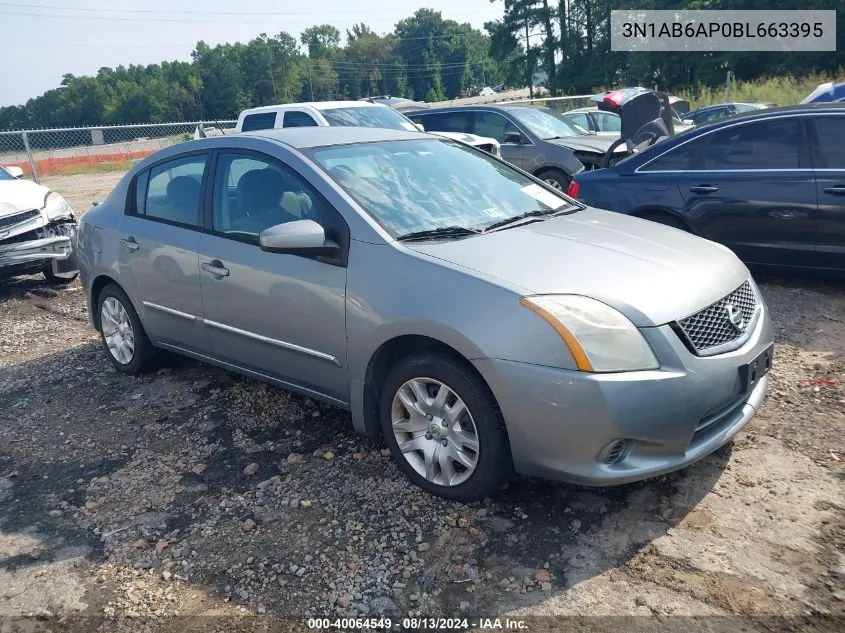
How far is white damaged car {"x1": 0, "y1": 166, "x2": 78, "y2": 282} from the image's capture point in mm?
7512

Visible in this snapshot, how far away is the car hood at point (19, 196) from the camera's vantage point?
7656 mm

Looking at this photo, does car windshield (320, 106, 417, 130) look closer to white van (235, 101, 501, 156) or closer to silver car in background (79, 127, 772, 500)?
white van (235, 101, 501, 156)

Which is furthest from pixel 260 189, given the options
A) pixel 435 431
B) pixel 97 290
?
pixel 97 290

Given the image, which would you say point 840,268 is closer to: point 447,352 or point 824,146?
point 824,146

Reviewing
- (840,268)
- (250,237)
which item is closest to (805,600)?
(250,237)

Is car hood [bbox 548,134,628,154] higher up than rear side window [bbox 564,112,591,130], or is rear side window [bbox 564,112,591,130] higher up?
rear side window [bbox 564,112,591,130]

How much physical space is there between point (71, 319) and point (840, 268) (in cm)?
712

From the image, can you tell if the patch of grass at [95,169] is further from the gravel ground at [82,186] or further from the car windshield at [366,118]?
the car windshield at [366,118]

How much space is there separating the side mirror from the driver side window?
0.65 ft

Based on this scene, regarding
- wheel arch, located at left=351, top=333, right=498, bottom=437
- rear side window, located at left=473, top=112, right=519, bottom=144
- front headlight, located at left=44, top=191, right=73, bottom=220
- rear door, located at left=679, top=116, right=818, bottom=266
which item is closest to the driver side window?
wheel arch, located at left=351, top=333, right=498, bottom=437

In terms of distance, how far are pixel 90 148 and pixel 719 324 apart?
2343cm

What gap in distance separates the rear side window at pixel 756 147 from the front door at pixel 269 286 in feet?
13.7

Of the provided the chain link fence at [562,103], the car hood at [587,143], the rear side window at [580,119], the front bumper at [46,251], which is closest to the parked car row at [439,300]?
the front bumper at [46,251]

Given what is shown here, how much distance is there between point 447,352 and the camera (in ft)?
10.1
